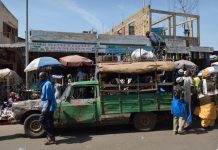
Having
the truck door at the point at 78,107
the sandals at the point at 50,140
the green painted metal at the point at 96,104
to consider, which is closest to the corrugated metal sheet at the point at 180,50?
the green painted metal at the point at 96,104

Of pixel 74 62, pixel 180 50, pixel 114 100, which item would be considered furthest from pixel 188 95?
pixel 180 50

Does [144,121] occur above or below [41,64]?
below

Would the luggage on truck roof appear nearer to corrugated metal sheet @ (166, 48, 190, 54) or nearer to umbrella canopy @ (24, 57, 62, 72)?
umbrella canopy @ (24, 57, 62, 72)

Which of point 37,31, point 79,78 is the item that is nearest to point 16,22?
point 37,31

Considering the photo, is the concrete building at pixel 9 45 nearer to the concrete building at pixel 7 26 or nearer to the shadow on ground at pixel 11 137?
the concrete building at pixel 7 26

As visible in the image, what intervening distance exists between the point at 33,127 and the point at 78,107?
1364mm

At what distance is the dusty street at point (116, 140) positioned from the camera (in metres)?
7.94

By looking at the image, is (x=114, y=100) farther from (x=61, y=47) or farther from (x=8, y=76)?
(x=61, y=47)

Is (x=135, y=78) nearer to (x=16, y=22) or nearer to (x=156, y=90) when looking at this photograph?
(x=156, y=90)

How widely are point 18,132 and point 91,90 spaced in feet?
8.61

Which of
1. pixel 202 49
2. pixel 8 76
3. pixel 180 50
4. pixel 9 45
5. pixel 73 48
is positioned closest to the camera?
pixel 8 76

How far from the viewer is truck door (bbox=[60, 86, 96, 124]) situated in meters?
9.26

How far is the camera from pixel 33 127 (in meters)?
9.17

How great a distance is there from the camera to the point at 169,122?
11.1 m
